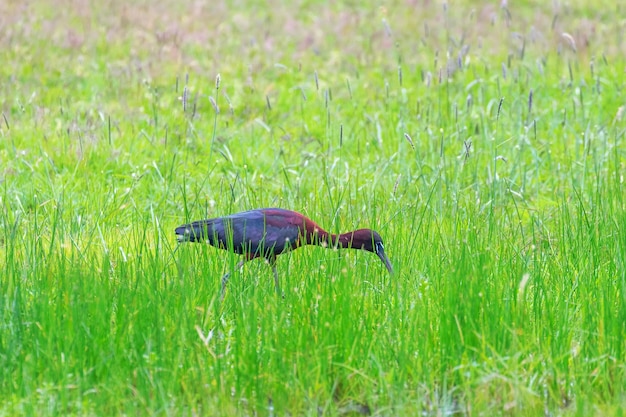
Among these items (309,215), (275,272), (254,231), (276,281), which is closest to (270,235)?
(254,231)

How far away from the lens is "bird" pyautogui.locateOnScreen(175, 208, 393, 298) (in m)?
5.25

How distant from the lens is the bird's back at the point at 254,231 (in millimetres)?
5254

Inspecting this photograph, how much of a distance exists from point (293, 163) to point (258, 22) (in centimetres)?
445

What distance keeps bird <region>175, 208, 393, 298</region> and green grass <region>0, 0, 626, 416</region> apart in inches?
3.3

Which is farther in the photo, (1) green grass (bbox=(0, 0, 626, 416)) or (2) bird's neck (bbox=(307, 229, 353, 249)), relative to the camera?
(2) bird's neck (bbox=(307, 229, 353, 249))

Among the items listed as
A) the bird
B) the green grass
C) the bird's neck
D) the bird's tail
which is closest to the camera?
the green grass

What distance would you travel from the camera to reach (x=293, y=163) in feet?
25.5

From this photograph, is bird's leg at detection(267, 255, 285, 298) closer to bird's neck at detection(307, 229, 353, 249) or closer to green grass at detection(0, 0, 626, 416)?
green grass at detection(0, 0, 626, 416)

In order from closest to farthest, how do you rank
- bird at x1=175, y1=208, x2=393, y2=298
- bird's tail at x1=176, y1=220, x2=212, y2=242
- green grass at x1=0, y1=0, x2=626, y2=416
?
green grass at x1=0, y1=0, x2=626, y2=416 < bird's tail at x1=176, y1=220, x2=212, y2=242 < bird at x1=175, y1=208, x2=393, y2=298

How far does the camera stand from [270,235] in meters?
5.32

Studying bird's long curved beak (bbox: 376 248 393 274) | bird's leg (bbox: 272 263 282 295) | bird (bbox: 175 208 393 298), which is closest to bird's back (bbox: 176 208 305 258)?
bird (bbox: 175 208 393 298)

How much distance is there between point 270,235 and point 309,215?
2.23 ft

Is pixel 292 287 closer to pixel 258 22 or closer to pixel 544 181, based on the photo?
pixel 544 181

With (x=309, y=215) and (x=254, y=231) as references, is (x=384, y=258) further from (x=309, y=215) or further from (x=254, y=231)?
(x=309, y=215)
